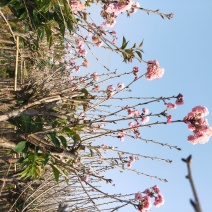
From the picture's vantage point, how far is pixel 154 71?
4.11m

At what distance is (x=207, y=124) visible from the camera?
11.5 feet

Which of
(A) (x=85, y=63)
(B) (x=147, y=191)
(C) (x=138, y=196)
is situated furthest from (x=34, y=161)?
Result: (A) (x=85, y=63)

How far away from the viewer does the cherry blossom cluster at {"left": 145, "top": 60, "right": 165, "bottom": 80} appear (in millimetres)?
4105

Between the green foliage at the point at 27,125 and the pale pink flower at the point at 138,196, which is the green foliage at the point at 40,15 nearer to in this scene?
the green foliage at the point at 27,125

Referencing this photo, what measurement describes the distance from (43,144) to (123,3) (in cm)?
180

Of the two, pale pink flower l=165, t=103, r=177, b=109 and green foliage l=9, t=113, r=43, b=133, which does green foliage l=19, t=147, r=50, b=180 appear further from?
pale pink flower l=165, t=103, r=177, b=109

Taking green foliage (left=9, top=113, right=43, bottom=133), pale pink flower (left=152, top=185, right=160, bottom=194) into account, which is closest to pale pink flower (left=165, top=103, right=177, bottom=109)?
pale pink flower (left=152, top=185, right=160, bottom=194)

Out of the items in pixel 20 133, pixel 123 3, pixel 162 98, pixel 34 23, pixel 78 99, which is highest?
pixel 34 23

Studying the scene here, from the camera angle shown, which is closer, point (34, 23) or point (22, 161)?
point (22, 161)

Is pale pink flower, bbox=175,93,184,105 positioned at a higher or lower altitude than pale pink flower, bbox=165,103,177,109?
higher

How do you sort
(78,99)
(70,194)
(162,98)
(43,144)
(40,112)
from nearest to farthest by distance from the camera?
(43,144), (40,112), (162,98), (78,99), (70,194)

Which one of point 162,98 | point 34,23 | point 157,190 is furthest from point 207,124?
point 34,23

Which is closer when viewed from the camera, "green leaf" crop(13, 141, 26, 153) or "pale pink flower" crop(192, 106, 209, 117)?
"green leaf" crop(13, 141, 26, 153)

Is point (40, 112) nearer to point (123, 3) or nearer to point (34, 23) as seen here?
point (34, 23)
